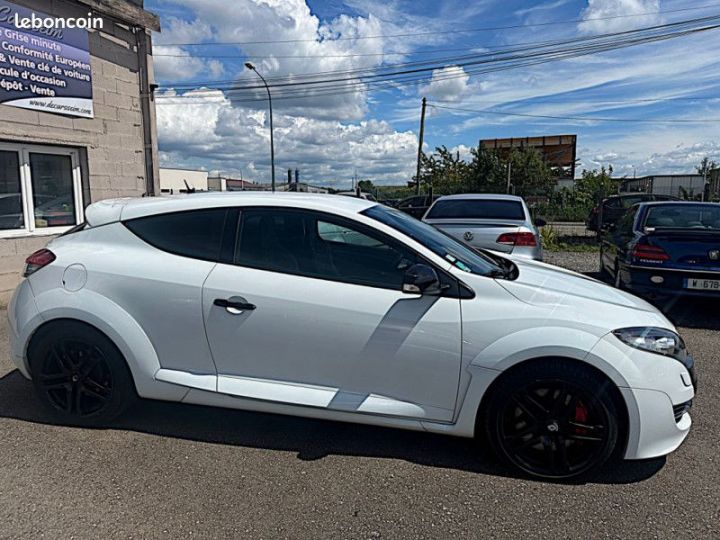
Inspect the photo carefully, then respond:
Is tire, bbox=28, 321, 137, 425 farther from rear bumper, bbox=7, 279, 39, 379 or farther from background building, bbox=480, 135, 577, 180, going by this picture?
background building, bbox=480, 135, 577, 180

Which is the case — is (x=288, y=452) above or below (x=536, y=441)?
below

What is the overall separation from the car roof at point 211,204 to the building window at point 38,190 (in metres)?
4.75

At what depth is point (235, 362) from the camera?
2988 mm

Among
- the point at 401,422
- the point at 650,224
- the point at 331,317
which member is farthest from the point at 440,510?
the point at 650,224

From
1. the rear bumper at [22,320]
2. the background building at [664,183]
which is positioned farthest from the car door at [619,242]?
the background building at [664,183]

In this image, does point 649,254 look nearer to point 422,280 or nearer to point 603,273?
point 603,273

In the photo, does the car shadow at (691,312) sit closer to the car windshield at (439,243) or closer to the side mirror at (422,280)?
the car windshield at (439,243)

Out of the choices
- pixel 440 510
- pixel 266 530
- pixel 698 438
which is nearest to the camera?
pixel 266 530

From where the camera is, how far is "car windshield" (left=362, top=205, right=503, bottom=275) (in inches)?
117

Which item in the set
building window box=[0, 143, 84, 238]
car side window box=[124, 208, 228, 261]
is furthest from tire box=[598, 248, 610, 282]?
building window box=[0, 143, 84, 238]

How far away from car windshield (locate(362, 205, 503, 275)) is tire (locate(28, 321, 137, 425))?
1872 millimetres

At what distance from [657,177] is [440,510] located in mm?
45489

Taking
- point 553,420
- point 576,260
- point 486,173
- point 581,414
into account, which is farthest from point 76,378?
point 486,173

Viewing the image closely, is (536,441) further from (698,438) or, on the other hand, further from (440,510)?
(698,438)
